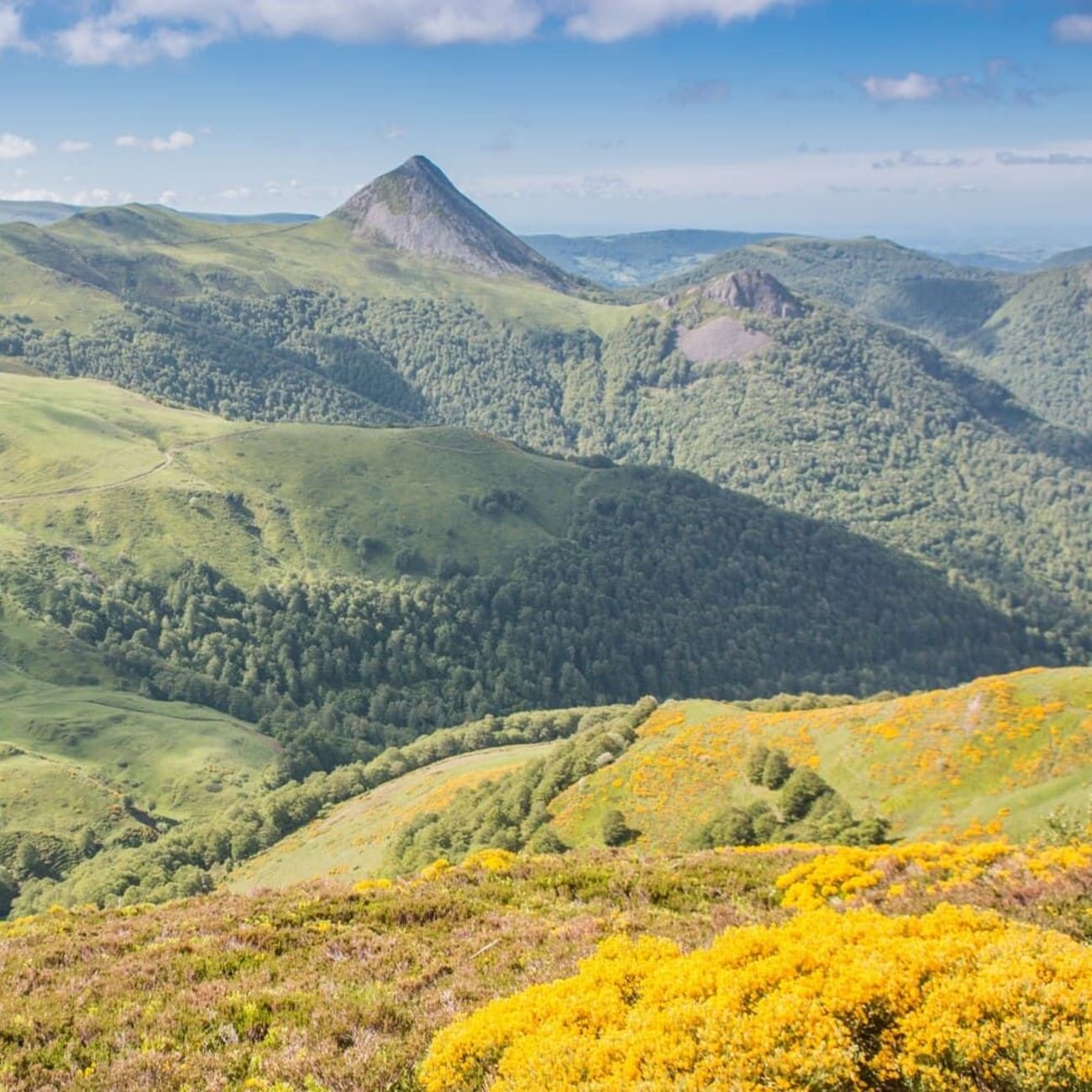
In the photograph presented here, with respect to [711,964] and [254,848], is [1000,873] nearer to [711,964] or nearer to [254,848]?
[711,964]

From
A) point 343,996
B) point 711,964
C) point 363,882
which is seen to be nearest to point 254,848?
point 363,882

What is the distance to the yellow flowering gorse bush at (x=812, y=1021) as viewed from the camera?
1003cm

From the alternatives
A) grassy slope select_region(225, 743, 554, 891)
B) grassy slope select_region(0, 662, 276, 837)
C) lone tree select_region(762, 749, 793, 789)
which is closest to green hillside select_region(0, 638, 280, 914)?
grassy slope select_region(0, 662, 276, 837)

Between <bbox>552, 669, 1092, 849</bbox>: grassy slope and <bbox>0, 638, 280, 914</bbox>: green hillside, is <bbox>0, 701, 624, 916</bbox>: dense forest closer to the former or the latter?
<bbox>0, 638, 280, 914</bbox>: green hillside

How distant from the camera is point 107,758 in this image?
13225 centimetres

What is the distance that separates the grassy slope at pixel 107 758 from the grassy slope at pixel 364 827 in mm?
30679

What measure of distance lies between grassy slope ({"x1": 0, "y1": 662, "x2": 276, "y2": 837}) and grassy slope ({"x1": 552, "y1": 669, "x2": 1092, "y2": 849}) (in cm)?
8682

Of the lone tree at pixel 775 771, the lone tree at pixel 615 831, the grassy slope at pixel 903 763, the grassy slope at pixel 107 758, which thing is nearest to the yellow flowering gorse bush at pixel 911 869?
the grassy slope at pixel 903 763

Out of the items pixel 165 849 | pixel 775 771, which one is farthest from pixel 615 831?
pixel 165 849

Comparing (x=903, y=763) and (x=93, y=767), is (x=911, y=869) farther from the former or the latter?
(x=93, y=767)

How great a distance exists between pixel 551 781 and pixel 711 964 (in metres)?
55.1

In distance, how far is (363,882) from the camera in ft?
98.3

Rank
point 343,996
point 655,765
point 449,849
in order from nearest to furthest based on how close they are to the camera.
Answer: point 343,996 < point 655,765 < point 449,849

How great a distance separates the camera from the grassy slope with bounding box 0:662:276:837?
374 ft
